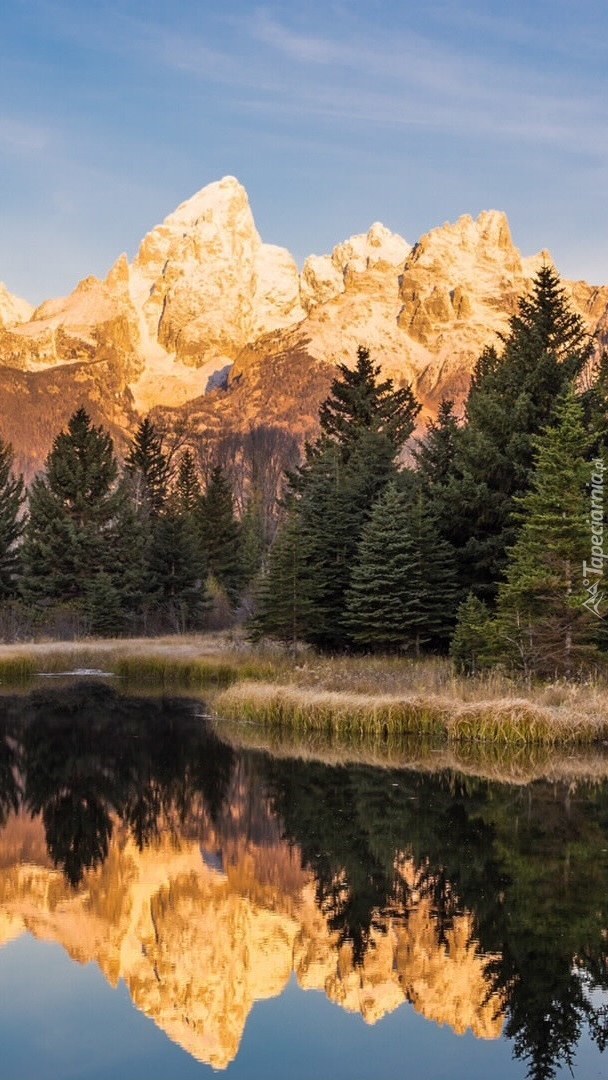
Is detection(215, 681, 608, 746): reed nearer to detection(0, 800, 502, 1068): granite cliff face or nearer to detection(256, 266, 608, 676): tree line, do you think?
detection(256, 266, 608, 676): tree line

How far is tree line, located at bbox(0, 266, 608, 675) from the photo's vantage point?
89.8ft

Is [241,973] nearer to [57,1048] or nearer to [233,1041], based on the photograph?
[233,1041]

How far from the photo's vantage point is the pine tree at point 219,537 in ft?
244

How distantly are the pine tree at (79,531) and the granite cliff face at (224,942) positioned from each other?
138 ft

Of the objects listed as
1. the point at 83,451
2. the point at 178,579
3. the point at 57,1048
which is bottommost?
the point at 57,1048

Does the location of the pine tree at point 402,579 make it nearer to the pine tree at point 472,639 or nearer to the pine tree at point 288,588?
the pine tree at point 288,588

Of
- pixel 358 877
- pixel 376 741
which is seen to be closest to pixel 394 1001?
pixel 358 877

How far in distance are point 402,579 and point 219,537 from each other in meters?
41.2

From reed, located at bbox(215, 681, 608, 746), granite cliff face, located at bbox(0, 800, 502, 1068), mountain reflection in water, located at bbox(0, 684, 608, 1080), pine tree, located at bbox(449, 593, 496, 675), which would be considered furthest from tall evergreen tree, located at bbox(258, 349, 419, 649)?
granite cliff face, located at bbox(0, 800, 502, 1068)

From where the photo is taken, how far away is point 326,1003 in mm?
10609

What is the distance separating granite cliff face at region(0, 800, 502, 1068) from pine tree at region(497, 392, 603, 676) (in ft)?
42.2

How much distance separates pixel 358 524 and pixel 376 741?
52.7 ft

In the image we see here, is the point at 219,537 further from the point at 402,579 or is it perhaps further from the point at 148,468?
the point at 402,579

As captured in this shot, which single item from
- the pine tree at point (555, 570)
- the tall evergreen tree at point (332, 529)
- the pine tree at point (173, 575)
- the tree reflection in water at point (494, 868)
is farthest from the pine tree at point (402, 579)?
the pine tree at point (173, 575)
